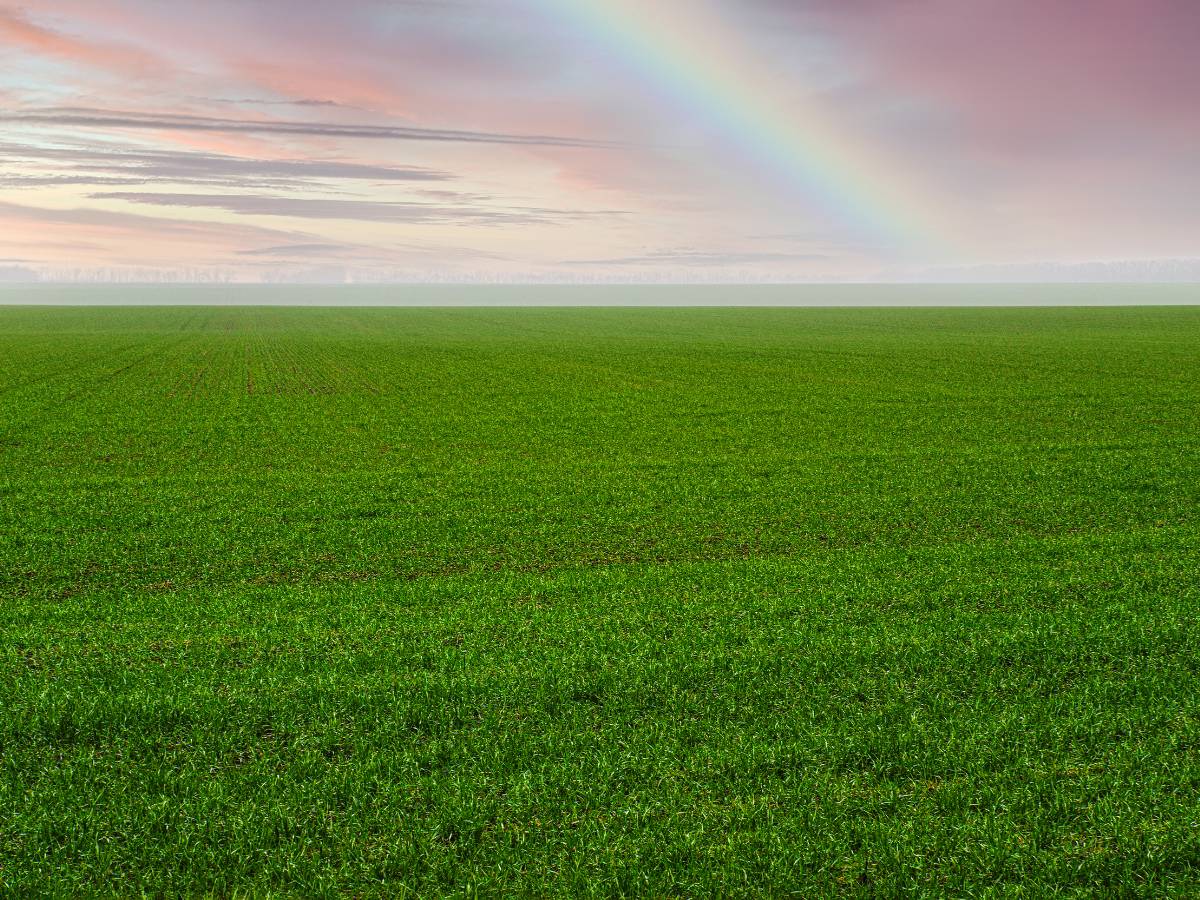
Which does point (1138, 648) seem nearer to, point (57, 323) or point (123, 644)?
point (123, 644)

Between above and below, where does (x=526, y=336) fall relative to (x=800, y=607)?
above

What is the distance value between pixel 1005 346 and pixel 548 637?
226 ft

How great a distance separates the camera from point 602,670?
921 centimetres

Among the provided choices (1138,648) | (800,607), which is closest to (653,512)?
(800,607)

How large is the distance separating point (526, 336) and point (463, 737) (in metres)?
86.7

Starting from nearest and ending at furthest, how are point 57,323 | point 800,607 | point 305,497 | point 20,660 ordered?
point 20,660
point 800,607
point 305,497
point 57,323

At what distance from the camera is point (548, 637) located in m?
10.3

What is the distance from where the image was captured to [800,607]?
11.2 meters

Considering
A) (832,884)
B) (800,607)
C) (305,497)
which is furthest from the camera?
(305,497)

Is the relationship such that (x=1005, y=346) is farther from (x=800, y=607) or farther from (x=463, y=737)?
(x=463, y=737)

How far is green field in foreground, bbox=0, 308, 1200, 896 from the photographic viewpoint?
6395 millimetres

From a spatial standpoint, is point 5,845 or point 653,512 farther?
point 653,512

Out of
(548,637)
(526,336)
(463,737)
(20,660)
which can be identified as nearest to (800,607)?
(548,637)

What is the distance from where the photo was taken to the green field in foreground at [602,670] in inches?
252
